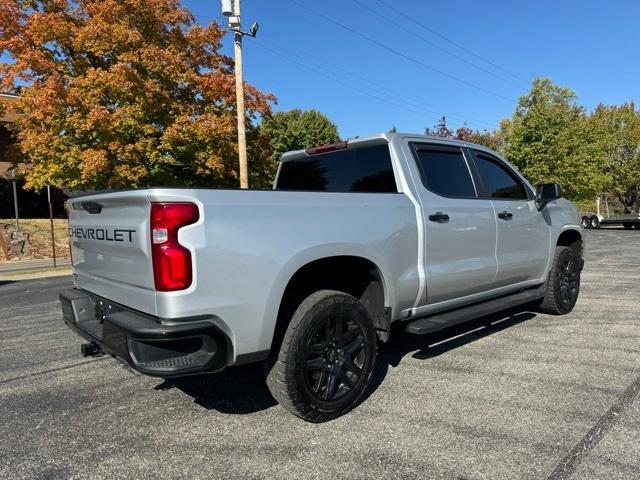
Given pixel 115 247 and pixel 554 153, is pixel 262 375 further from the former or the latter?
pixel 554 153

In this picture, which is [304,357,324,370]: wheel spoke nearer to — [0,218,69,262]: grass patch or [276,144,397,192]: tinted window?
[276,144,397,192]: tinted window

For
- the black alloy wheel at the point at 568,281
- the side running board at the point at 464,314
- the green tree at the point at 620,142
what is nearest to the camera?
the side running board at the point at 464,314

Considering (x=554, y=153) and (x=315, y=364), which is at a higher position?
(x=554, y=153)

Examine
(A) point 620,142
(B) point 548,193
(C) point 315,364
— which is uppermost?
(A) point 620,142

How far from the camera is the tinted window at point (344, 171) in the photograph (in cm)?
417

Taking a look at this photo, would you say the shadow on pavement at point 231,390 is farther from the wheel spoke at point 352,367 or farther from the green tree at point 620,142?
the green tree at point 620,142

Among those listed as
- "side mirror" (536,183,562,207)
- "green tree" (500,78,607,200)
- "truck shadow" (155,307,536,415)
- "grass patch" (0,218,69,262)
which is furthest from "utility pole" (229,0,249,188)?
"green tree" (500,78,607,200)

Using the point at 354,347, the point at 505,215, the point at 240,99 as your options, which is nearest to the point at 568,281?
the point at 505,215

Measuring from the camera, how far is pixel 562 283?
586cm

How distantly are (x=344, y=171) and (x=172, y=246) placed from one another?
2202 millimetres

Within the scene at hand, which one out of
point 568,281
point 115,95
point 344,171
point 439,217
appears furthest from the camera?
point 115,95

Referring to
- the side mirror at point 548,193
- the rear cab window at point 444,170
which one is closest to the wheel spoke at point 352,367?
the rear cab window at point 444,170

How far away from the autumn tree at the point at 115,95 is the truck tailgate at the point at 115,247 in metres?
10.5

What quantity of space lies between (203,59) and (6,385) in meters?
13.7
